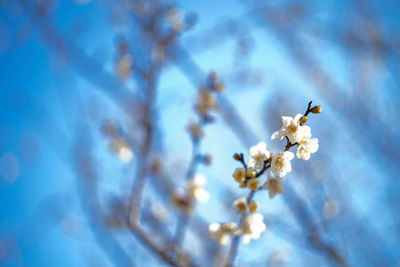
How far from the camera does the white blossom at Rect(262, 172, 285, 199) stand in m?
1.26

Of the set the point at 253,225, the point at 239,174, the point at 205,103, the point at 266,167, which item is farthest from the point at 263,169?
the point at 205,103

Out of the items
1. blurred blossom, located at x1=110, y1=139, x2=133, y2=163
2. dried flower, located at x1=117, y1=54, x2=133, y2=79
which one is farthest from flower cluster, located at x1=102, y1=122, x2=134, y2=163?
dried flower, located at x1=117, y1=54, x2=133, y2=79

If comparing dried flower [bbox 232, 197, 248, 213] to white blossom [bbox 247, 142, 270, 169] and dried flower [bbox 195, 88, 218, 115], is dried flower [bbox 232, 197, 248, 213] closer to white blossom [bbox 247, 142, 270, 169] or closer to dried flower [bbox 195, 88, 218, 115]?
white blossom [bbox 247, 142, 270, 169]

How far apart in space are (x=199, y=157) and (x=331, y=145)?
3188 millimetres

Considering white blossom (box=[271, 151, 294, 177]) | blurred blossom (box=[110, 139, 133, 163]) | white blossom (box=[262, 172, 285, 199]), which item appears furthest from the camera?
blurred blossom (box=[110, 139, 133, 163])

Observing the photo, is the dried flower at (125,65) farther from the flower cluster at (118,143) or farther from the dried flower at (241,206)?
the dried flower at (241,206)

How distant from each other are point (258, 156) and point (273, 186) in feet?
0.56

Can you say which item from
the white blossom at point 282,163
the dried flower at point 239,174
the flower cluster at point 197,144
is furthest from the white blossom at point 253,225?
the flower cluster at point 197,144

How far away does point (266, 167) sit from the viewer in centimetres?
123

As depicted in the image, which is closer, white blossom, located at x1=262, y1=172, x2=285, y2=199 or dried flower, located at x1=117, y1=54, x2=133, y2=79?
white blossom, located at x1=262, y1=172, x2=285, y2=199

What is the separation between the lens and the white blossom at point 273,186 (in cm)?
126

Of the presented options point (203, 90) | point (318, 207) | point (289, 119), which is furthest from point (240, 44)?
point (289, 119)

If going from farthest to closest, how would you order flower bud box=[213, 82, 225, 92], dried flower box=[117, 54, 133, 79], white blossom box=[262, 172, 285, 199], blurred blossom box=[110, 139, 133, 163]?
blurred blossom box=[110, 139, 133, 163] < dried flower box=[117, 54, 133, 79] < flower bud box=[213, 82, 225, 92] < white blossom box=[262, 172, 285, 199]

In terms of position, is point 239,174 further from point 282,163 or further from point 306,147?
point 306,147
